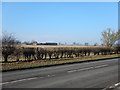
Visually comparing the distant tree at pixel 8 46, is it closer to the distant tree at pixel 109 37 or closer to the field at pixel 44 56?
the field at pixel 44 56

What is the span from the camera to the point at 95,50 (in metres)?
37.6

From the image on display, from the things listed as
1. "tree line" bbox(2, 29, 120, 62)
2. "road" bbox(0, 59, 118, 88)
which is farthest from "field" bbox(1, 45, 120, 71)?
"road" bbox(0, 59, 118, 88)

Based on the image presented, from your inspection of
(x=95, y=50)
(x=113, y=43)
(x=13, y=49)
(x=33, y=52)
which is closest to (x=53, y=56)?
(x=33, y=52)

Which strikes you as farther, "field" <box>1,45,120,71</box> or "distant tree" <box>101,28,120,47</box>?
"distant tree" <box>101,28,120,47</box>

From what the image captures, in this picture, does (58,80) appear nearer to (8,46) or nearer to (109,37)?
(8,46)

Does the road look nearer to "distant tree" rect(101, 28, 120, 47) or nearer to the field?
the field

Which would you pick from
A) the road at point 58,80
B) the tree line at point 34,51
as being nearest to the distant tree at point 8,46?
the tree line at point 34,51

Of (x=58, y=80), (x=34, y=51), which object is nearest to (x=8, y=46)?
(x=34, y=51)

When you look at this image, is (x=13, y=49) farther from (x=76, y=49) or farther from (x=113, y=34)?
(x=113, y=34)

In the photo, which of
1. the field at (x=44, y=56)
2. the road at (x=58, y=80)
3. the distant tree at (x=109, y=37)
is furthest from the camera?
the distant tree at (x=109, y=37)

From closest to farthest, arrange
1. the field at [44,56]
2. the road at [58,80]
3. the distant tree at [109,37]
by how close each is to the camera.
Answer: the road at [58,80] < the field at [44,56] < the distant tree at [109,37]

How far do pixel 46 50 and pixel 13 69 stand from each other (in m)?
12.9

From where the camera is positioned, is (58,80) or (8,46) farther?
(8,46)

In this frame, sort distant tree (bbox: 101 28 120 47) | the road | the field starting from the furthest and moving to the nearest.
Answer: distant tree (bbox: 101 28 120 47) → the field → the road
